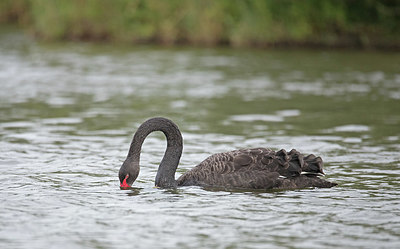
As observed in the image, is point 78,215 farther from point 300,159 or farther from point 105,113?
point 105,113

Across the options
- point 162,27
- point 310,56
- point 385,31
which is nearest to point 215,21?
point 162,27

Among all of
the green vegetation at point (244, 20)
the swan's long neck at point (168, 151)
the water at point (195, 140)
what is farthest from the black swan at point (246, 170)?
the green vegetation at point (244, 20)

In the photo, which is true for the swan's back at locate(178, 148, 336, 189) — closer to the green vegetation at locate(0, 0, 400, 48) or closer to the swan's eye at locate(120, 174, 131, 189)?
the swan's eye at locate(120, 174, 131, 189)

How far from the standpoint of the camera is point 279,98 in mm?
14820

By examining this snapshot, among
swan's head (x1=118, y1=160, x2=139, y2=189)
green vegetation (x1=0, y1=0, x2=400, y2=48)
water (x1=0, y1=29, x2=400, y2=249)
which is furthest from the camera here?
green vegetation (x1=0, y1=0, x2=400, y2=48)

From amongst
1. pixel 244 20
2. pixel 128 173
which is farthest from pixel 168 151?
pixel 244 20

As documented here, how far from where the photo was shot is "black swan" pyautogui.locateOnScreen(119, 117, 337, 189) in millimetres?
7457

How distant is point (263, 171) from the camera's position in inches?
296

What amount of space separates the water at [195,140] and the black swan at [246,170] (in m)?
0.12

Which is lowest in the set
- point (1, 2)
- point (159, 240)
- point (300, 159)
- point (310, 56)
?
point (159, 240)

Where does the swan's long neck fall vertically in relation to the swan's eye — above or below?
above

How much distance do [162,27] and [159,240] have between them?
19.0 meters

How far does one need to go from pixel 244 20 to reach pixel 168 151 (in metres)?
15.3

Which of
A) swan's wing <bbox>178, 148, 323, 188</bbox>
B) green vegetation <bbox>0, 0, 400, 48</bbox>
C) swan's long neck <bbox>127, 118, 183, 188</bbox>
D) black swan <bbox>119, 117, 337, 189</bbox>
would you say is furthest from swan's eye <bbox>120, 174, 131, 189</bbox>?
green vegetation <bbox>0, 0, 400, 48</bbox>
